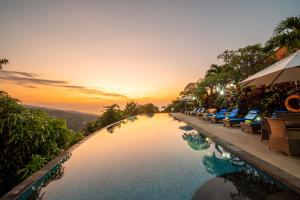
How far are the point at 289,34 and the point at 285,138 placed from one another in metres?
6.19

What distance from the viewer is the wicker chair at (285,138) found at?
4.55 m

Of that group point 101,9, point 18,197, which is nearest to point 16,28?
point 101,9

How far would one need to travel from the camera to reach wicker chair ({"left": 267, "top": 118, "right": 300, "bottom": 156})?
455 centimetres

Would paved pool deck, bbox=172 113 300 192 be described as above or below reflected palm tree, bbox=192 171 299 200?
above

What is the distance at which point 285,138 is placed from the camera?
462 centimetres

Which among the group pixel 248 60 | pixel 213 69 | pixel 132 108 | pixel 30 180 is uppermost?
pixel 213 69

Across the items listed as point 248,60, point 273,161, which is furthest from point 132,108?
point 273,161

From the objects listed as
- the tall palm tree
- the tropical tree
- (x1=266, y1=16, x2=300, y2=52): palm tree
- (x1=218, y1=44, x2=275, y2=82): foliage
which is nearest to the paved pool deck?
(x1=266, y1=16, x2=300, y2=52): palm tree

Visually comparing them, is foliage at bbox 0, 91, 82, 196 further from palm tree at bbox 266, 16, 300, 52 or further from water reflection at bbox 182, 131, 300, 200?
palm tree at bbox 266, 16, 300, 52

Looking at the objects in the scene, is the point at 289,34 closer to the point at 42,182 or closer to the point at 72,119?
the point at 42,182

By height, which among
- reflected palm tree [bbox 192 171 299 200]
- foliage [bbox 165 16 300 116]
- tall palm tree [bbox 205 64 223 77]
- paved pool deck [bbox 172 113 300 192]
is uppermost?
tall palm tree [bbox 205 64 223 77]

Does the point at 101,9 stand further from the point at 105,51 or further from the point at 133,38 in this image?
the point at 105,51

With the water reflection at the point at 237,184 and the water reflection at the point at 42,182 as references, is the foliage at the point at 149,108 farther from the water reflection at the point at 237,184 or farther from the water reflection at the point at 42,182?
the water reflection at the point at 237,184

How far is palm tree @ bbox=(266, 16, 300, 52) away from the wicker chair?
217 inches
